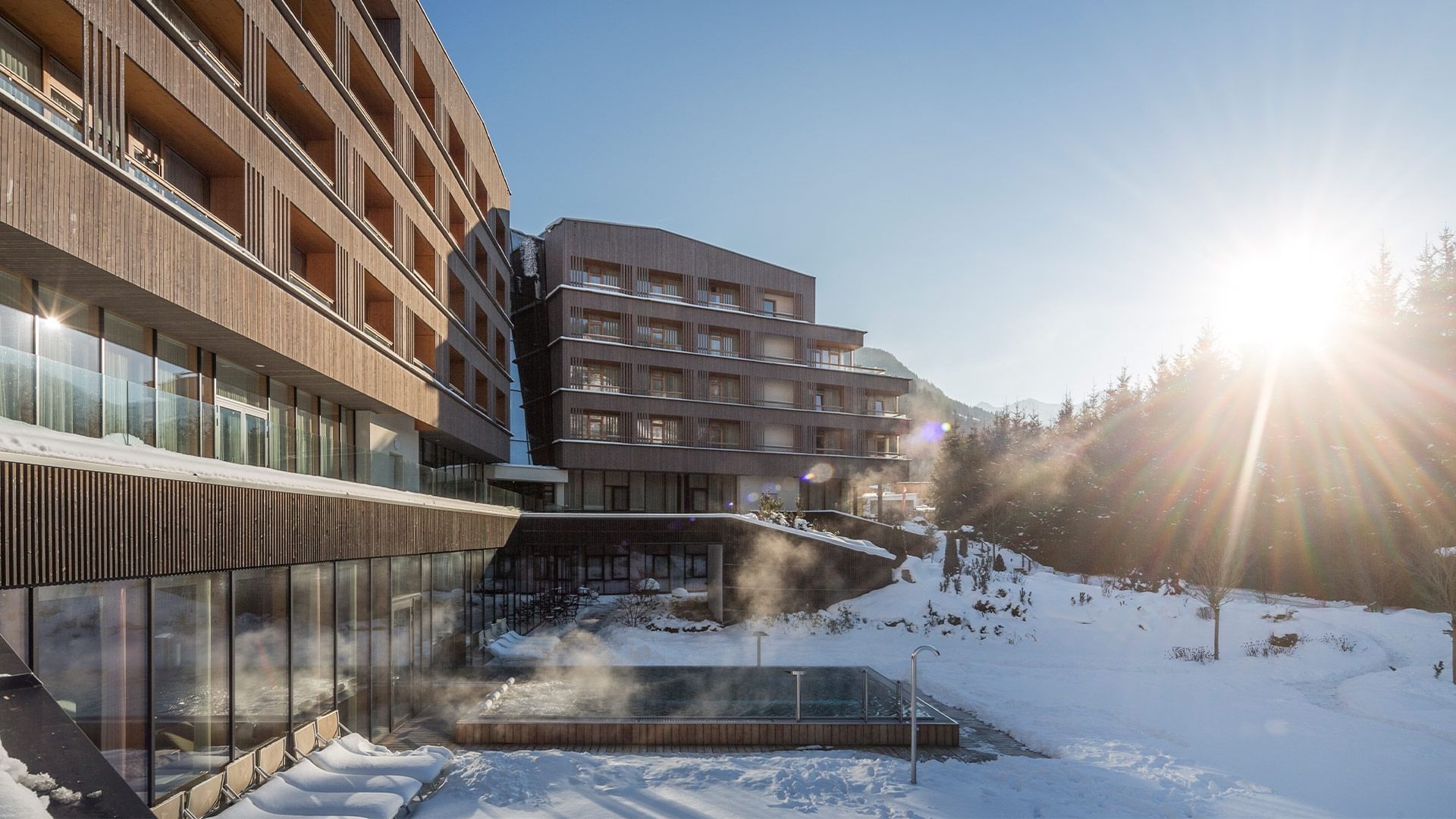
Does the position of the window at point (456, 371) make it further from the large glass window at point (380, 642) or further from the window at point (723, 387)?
the window at point (723, 387)

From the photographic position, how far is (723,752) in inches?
540

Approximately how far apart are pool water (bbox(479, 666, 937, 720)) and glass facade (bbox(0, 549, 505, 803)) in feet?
9.27

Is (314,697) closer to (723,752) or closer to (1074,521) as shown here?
(723,752)

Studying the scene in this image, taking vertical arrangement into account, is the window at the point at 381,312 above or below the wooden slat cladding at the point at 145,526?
above

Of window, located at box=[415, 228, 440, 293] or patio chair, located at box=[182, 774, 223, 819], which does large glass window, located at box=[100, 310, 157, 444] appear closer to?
patio chair, located at box=[182, 774, 223, 819]

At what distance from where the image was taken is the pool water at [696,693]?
1525 centimetres

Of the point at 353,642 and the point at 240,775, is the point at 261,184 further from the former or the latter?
the point at 240,775

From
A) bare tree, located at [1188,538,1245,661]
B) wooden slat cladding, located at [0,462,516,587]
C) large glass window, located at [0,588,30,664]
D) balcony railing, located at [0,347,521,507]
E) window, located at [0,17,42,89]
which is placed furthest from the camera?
bare tree, located at [1188,538,1245,661]

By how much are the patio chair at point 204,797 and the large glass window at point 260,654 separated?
60 cm

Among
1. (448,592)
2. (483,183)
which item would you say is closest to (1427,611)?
(448,592)

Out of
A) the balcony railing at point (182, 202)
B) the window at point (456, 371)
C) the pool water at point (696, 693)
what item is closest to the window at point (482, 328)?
the window at point (456, 371)

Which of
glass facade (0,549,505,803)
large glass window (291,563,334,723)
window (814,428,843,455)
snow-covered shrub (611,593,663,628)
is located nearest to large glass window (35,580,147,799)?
glass facade (0,549,505,803)

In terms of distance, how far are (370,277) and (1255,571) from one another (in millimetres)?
33436

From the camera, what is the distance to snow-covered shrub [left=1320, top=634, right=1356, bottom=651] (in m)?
20.7
